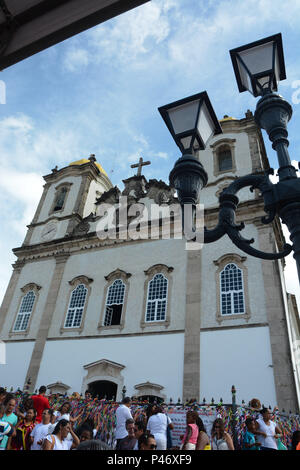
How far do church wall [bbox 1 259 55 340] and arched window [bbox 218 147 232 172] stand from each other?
11.1m

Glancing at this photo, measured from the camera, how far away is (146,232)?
60.2 ft

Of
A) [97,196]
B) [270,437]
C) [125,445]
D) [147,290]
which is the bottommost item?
[125,445]

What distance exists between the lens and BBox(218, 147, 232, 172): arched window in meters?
19.5

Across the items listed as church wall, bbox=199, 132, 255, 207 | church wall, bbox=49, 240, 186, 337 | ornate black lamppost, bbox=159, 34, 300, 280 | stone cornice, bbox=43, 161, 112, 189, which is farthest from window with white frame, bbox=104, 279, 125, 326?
ornate black lamppost, bbox=159, 34, 300, 280

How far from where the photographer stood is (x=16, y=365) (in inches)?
674

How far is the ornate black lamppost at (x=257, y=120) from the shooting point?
12.8ft

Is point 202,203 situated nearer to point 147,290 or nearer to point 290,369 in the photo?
point 147,290

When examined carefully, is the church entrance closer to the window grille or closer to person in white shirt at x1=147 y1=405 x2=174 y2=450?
person in white shirt at x1=147 y1=405 x2=174 y2=450

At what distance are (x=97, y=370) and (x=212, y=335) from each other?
5236 mm

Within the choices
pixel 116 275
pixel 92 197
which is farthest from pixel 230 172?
pixel 92 197

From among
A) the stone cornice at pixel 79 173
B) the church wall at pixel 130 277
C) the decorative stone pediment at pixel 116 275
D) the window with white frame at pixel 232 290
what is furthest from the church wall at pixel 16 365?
the stone cornice at pixel 79 173

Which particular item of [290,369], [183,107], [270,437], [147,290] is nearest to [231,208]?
[183,107]

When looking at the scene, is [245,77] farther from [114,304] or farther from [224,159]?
[224,159]
